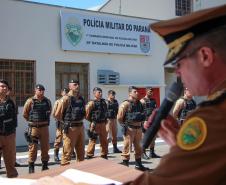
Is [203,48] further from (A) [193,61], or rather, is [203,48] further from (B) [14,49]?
(B) [14,49]

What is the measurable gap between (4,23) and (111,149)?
Result: 5160 millimetres

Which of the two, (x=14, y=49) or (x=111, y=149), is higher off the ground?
(x=14, y=49)

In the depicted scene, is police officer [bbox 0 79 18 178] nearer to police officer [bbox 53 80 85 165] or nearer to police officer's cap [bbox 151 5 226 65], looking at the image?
police officer [bbox 53 80 85 165]

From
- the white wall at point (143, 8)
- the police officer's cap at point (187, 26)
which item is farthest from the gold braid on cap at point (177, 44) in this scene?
the white wall at point (143, 8)

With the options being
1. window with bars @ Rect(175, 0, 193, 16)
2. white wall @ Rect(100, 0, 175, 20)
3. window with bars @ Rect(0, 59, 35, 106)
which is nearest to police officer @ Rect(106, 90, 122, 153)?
window with bars @ Rect(0, 59, 35, 106)

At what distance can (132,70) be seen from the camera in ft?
54.2

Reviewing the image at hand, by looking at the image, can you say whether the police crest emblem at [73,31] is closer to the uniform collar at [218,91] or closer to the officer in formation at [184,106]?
the officer in formation at [184,106]

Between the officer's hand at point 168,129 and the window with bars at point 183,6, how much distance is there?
20.0m

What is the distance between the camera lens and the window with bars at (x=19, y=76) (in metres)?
13.5

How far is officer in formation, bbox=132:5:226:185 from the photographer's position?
1096mm

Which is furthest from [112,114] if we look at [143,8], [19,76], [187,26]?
[187,26]

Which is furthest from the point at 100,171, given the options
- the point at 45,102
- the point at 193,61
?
the point at 45,102

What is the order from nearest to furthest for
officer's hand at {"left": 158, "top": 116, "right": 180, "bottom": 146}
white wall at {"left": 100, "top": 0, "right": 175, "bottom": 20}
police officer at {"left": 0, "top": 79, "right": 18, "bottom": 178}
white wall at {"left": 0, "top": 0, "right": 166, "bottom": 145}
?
officer's hand at {"left": 158, "top": 116, "right": 180, "bottom": 146} < police officer at {"left": 0, "top": 79, "right": 18, "bottom": 178} < white wall at {"left": 0, "top": 0, "right": 166, "bottom": 145} < white wall at {"left": 100, "top": 0, "right": 175, "bottom": 20}

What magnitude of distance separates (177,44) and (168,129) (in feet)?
0.90
